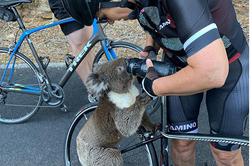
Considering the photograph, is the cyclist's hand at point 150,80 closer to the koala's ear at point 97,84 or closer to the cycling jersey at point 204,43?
the cycling jersey at point 204,43

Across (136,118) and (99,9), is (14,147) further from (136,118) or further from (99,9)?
(99,9)

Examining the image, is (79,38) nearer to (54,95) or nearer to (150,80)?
(54,95)

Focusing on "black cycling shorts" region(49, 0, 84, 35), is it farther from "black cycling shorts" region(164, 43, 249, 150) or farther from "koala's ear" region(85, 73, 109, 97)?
"black cycling shorts" region(164, 43, 249, 150)

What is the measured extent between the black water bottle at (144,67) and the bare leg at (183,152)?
2.35ft

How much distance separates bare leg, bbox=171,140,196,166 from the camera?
118 inches

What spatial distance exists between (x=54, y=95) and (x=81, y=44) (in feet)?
2.06

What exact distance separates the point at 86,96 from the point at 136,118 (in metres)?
2.37

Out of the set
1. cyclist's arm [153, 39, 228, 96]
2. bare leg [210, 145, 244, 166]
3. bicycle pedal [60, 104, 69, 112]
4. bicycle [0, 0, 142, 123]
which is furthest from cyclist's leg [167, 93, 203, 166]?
bicycle pedal [60, 104, 69, 112]

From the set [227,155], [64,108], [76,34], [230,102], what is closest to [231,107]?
[230,102]

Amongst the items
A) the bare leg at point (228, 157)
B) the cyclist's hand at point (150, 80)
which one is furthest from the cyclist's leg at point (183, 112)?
the cyclist's hand at point (150, 80)

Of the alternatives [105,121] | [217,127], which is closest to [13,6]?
[105,121]

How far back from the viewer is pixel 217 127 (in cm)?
271

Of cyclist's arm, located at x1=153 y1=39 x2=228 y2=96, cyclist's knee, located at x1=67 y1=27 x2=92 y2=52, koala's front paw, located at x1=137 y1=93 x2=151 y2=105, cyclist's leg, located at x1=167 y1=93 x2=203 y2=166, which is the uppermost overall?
cyclist's arm, located at x1=153 y1=39 x2=228 y2=96

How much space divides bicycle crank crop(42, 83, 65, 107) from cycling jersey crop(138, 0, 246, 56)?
235cm
